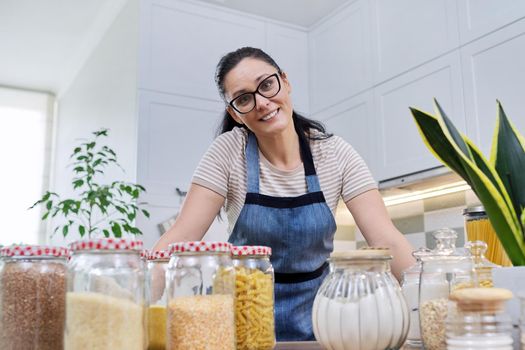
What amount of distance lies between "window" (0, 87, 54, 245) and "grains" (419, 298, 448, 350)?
514 centimetres

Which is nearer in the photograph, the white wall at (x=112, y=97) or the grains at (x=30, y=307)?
the grains at (x=30, y=307)

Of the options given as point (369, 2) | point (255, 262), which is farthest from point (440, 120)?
point (369, 2)

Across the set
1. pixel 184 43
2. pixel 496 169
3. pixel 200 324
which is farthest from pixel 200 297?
pixel 184 43

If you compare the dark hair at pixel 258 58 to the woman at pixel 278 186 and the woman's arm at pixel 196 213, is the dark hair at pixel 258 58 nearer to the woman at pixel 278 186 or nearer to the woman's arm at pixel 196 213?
the woman at pixel 278 186

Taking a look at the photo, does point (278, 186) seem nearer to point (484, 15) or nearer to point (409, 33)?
point (484, 15)

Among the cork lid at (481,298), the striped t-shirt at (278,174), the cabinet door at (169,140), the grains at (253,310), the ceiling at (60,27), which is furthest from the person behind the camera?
the ceiling at (60,27)

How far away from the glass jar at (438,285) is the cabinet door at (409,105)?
183 cm

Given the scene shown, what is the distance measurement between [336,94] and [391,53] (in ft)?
1.51

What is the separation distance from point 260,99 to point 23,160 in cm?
461

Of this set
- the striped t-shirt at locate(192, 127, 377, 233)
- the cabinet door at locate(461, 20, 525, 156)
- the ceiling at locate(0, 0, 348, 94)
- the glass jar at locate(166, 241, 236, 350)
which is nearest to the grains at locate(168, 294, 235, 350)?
the glass jar at locate(166, 241, 236, 350)

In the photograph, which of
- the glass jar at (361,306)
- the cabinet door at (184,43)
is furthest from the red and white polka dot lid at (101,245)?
the cabinet door at (184,43)

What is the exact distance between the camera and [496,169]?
74 centimetres

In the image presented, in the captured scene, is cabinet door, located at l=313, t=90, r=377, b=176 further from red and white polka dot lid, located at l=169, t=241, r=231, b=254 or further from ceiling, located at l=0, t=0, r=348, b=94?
red and white polka dot lid, located at l=169, t=241, r=231, b=254

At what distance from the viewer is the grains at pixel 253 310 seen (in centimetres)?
77
